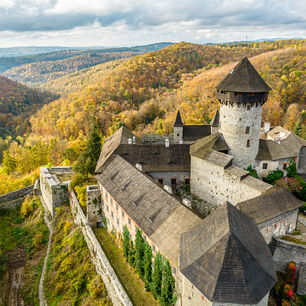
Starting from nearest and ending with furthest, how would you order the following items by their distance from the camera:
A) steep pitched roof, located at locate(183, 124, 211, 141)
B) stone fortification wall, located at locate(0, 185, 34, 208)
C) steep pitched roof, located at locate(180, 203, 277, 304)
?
steep pitched roof, located at locate(180, 203, 277, 304) < stone fortification wall, located at locate(0, 185, 34, 208) < steep pitched roof, located at locate(183, 124, 211, 141)

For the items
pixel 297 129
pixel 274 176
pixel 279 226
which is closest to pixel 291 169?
pixel 274 176

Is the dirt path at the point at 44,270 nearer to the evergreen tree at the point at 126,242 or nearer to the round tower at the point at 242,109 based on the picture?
the evergreen tree at the point at 126,242

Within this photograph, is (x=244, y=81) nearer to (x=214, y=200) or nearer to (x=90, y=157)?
(x=214, y=200)

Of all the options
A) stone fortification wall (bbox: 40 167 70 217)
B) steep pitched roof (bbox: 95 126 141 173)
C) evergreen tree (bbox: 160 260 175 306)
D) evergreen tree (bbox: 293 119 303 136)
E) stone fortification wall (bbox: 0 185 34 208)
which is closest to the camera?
evergreen tree (bbox: 160 260 175 306)

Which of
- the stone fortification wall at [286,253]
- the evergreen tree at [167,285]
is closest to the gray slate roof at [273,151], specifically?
the stone fortification wall at [286,253]

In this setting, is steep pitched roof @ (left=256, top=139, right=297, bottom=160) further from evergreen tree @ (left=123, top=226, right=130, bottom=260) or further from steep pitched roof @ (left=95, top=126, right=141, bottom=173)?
steep pitched roof @ (left=95, top=126, right=141, bottom=173)

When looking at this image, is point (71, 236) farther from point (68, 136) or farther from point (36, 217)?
point (68, 136)

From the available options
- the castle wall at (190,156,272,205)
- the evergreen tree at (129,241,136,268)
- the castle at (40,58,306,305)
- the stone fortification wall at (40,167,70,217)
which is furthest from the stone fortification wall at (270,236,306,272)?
the stone fortification wall at (40,167,70,217)
